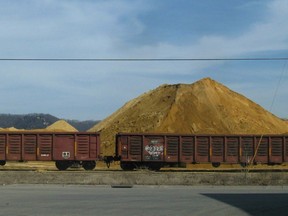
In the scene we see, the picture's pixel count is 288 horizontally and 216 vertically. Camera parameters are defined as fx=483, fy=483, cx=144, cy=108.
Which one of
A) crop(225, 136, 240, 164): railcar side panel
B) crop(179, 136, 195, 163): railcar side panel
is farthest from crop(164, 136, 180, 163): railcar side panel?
crop(225, 136, 240, 164): railcar side panel

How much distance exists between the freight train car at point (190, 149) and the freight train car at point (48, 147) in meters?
2.16

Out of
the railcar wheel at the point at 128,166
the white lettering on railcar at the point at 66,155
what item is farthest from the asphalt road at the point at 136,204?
the railcar wheel at the point at 128,166

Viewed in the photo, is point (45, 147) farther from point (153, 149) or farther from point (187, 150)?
point (187, 150)

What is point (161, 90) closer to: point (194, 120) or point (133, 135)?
point (194, 120)

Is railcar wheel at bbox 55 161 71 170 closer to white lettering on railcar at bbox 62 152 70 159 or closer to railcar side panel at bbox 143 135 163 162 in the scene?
white lettering on railcar at bbox 62 152 70 159

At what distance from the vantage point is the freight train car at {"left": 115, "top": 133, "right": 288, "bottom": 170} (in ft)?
114

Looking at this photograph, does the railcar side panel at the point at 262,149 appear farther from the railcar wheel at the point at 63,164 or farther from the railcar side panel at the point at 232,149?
the railcar wheel at the point at 63,164

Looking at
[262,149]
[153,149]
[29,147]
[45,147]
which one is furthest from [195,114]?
[29,147]

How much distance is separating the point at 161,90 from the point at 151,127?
1388cm

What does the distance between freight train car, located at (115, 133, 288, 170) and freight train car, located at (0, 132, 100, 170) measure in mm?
2163

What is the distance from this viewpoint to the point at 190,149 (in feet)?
115

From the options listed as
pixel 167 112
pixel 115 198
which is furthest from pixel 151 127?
pixel 115 198

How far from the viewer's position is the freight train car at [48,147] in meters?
34.5

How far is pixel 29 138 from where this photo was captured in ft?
114
